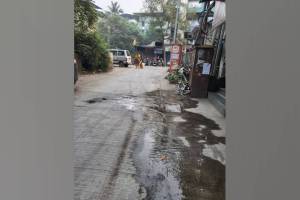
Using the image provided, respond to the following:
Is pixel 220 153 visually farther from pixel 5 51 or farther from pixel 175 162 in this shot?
pixel 5 51

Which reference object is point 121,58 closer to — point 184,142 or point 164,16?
point 164,16

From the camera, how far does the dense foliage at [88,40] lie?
16422 mm

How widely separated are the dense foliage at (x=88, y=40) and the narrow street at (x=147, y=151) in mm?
6934

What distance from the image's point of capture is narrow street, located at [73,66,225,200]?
433cm

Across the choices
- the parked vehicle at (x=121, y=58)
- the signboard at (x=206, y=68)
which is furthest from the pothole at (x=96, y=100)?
the parked vehicle at (x=121, y=58)

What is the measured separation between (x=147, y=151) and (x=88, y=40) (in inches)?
539

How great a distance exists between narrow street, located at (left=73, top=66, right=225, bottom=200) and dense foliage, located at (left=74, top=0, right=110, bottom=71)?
693 cm

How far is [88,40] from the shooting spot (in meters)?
18.7

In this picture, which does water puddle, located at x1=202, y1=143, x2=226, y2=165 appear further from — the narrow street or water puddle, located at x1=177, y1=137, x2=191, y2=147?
water puddle, located at x1=177, y1=137, x2=191, y2=147

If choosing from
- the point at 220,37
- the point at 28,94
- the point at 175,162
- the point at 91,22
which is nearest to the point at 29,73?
the point at 28,94

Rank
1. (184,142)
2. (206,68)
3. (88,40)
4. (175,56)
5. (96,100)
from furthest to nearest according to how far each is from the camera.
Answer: (175,56) → (88,40) → (206,68) → (96,100) → (184,142)

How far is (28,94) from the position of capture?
2125mm

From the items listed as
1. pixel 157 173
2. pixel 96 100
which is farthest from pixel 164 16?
pixel 157 173

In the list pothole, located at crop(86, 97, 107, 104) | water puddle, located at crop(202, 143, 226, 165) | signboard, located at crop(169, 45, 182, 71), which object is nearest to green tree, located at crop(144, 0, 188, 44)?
signboard, located at crop(169, 45, 182, 71)
